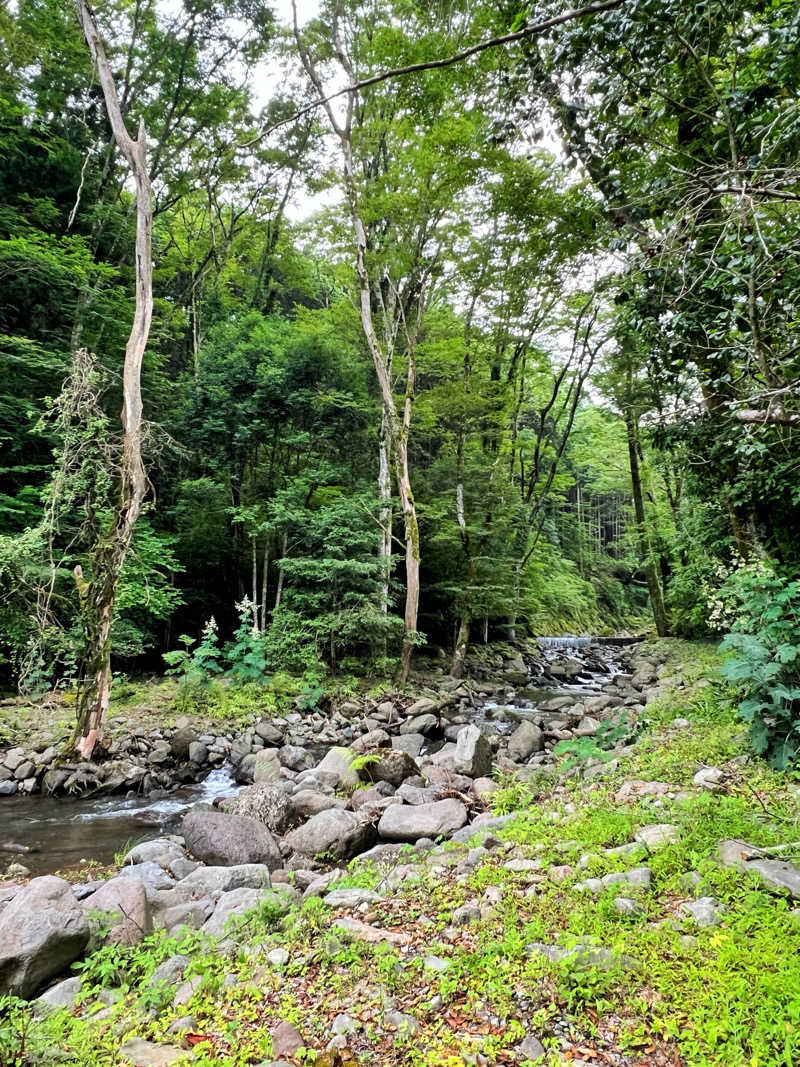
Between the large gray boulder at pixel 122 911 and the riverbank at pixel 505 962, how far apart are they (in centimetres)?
12

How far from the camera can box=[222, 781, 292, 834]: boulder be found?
5293mm

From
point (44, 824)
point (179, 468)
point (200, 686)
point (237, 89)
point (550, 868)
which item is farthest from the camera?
point (237, 89)

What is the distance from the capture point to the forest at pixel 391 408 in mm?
3713

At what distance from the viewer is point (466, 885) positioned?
120 inches

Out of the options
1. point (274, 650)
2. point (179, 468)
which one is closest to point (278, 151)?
point (179, 468)

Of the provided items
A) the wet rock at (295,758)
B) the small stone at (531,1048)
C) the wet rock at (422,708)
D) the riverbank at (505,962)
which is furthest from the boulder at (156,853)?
the wet rock at (422,708)

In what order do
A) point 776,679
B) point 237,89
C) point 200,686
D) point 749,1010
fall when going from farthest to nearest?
point 237,89, point 200,686, point 776,679, point 749,1010

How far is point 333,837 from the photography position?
4523mm

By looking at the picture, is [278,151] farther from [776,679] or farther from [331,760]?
[776,679]

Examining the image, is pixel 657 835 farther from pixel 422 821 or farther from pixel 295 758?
pixel 295 758

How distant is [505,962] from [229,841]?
308 cm

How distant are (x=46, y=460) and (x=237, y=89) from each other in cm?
1287

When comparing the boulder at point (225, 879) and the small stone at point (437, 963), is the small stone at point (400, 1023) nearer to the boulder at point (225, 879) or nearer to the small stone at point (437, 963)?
the small stone at point (437, 963)

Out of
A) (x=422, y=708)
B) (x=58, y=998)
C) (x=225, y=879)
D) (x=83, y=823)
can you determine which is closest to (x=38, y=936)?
(x=58, y=998)
